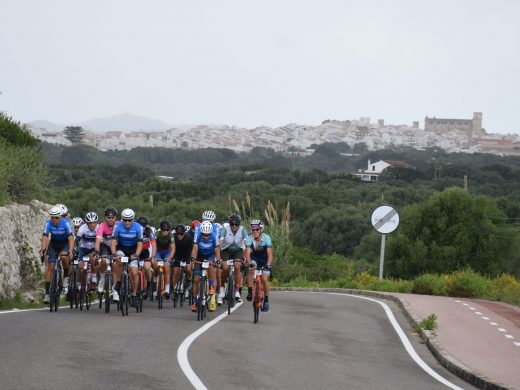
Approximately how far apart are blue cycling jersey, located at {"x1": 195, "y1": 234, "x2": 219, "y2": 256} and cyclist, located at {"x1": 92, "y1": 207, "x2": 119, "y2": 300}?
5.37 ft

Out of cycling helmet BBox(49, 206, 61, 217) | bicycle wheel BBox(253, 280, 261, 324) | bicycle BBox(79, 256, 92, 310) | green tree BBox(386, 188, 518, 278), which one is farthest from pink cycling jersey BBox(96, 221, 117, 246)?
green tree BBox(386, 188, 518, 278)

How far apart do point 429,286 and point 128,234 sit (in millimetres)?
15787

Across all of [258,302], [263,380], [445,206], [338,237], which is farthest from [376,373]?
[338,237]

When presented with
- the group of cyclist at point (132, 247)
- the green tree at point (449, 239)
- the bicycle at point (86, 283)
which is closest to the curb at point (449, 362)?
the group of cyclist at point (132, 247)

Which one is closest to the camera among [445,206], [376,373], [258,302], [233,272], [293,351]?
[376,373]

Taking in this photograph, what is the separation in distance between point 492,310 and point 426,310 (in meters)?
2.17

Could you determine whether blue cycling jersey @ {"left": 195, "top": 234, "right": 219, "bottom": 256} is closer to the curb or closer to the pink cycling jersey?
the pink cycling jersey

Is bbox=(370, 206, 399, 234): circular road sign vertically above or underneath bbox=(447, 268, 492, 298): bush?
above

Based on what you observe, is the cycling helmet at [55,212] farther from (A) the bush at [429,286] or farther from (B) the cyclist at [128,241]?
(A) the bush at [429,286]

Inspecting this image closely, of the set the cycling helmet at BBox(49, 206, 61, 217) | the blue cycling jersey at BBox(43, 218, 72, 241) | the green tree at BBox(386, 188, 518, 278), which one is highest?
the cycling helmet at BBox(49, 206, 61, 217)

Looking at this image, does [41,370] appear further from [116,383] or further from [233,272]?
[233,272]

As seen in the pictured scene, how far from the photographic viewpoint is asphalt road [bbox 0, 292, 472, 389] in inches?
468

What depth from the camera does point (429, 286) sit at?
112 feet

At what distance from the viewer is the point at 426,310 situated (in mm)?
24953
